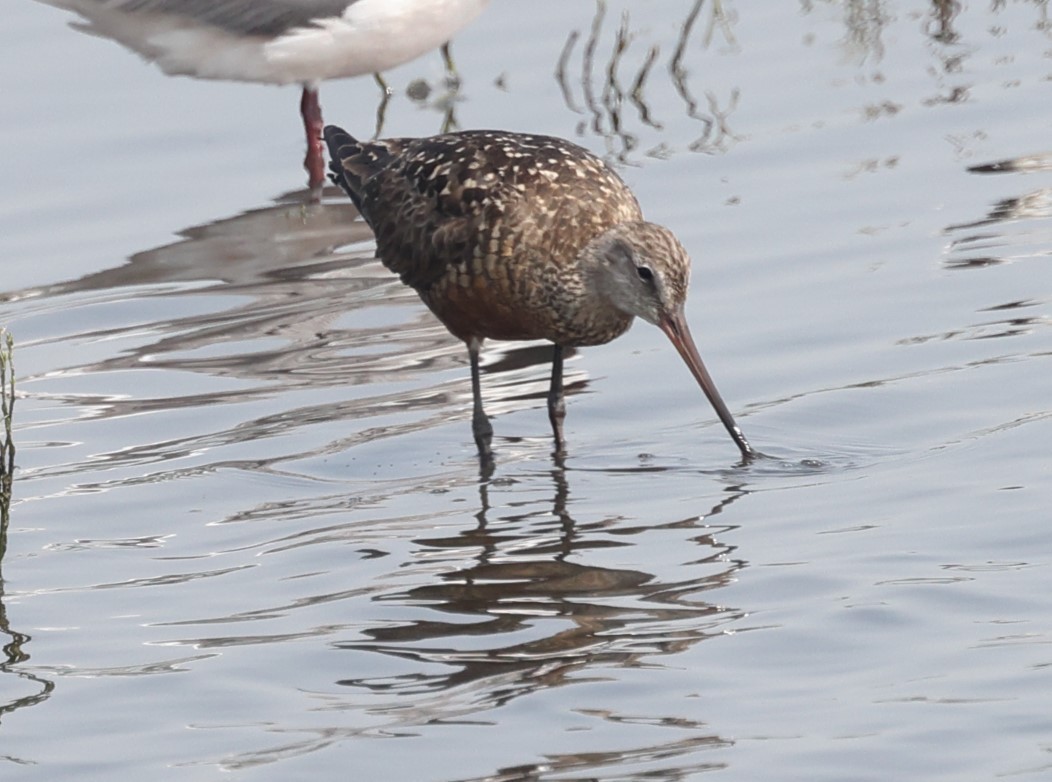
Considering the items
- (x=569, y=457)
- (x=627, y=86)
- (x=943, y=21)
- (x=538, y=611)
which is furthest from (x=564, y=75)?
(x=538, y=611)

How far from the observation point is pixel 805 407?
22.1 ft

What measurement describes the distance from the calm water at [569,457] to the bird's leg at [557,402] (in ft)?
0.38

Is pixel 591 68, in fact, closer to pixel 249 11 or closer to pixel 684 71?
pixel 684 71

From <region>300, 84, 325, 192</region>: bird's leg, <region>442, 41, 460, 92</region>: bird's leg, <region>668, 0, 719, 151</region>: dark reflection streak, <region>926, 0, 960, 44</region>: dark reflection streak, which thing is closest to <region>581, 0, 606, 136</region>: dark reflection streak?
<region>668, 0, 719, 151</region>: dark reflection streak

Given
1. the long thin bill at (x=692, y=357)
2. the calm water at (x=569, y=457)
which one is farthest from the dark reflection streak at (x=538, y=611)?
the long thin bill at (x=692, y=357)

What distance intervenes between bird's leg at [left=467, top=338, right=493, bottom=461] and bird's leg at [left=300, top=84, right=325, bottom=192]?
11.8 ft

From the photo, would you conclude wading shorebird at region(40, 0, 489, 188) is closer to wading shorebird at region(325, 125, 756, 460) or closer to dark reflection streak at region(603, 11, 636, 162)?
dark reflection streak at region(603, 11, 636, 162)

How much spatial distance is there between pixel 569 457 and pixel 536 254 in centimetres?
65

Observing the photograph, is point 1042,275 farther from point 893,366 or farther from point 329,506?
point 329,506

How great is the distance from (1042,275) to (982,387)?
1167 millimetres

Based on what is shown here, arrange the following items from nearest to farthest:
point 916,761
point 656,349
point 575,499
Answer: point 916,761 < point 575,499 < point 656,349

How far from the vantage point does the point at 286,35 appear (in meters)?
10.3

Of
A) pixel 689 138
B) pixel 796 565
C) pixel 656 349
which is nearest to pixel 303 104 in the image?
pixel 689 138

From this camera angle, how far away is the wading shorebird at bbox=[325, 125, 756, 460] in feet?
21.1
